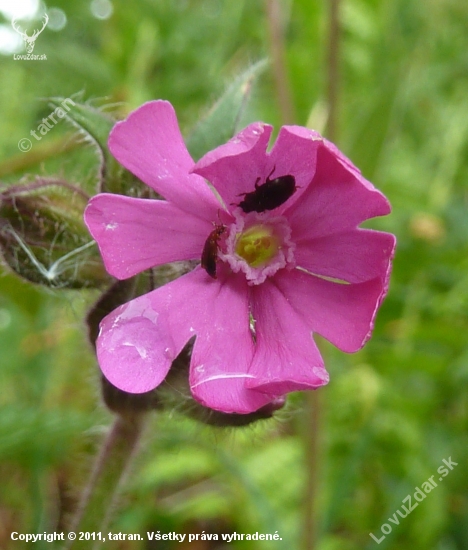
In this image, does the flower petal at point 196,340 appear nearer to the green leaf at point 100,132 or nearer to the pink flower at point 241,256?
the pink flower at point 241,256

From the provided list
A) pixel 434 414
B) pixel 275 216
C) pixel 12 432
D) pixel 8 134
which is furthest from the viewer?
pixel 8 134

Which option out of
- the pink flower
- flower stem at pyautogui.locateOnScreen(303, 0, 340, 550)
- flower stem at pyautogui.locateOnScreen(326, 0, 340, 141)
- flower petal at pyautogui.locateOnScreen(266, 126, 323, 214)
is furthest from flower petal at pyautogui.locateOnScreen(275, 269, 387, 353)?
flower stem at pyautogui.locateOnScreen(326, 0, 340, 141)

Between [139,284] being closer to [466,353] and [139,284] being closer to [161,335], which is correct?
[161,335]

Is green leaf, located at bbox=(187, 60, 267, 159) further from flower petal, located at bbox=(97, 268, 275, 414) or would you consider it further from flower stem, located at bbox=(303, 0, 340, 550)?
flower stem, located at bbox=(303, 0, 340, 550)

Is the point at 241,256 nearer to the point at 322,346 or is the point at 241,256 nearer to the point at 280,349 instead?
the point at 280,349

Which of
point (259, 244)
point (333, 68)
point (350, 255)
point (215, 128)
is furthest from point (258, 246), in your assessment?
point (333, 68)

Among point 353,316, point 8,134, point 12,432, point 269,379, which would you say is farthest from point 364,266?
point 8,134
